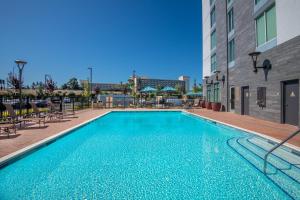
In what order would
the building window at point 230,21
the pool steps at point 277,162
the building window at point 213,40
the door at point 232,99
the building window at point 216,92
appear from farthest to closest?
the building window at point 213,40 < the building window at point 216,92 < the building window at point 230,21 < the door at point 232,99 < the pool steps at point 277,162

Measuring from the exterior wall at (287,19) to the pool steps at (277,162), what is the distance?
4.96 meters

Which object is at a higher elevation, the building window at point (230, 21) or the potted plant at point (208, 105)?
the building window at point (230, 21)

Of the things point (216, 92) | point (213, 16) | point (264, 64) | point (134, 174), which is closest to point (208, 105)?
point (216, 92)

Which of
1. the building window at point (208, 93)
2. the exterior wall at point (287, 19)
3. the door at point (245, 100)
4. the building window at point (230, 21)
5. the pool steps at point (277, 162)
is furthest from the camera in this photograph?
the building window at point (208, 93)

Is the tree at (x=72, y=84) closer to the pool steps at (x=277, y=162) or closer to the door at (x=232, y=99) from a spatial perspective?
the door at (x=232, y=99)

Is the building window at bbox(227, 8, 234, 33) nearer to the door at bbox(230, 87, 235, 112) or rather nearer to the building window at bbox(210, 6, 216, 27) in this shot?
the building window at bbox(210, 6, 216, 27)

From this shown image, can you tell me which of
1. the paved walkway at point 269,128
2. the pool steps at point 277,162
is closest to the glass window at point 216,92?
the paved walkway at point 269,128

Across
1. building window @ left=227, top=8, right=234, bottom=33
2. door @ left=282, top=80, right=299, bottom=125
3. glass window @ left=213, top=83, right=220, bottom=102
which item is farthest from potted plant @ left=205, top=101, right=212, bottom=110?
door @ left=282, top=80, right=299, bottom=125

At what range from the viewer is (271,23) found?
33.8 feet

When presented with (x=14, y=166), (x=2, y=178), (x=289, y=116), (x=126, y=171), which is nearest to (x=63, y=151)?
(x=14, y=166)

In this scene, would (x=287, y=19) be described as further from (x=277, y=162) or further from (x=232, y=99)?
(x=232, y=99)

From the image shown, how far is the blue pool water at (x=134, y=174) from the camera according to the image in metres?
3.65

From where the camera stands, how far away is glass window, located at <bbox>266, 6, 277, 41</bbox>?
33.0 feet

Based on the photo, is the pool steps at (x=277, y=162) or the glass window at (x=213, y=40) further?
the glass window at (x=213, y=40)
